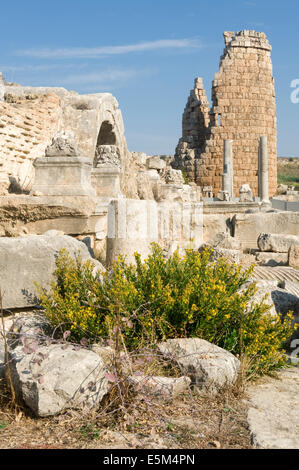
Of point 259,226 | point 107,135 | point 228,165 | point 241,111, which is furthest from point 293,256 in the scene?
point 241,111

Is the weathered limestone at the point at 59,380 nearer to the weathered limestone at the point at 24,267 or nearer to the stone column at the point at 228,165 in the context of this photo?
the weathered limestone at the point at 24,267

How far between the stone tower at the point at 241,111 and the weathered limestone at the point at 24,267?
2970 centimetres

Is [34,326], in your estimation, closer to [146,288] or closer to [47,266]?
[47,266]

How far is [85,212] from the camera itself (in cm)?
618

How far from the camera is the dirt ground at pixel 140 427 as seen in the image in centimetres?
250

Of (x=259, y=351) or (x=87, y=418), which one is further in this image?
(x=259, y=351)

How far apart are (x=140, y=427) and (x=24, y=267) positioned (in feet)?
5.94

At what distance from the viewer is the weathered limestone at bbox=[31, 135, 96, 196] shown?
22.4 ft

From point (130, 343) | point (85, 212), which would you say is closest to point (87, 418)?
point (130, 343)

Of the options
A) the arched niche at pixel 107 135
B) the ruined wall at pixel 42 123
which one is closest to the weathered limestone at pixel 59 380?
the ruined wall at pixel 42 123

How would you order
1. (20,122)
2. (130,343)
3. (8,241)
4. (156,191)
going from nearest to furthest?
1. (130,343)
2. (8,241)
3. (20,122)
4. (156,191)

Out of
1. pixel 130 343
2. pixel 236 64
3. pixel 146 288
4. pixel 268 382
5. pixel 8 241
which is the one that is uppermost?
pixel 236 64
